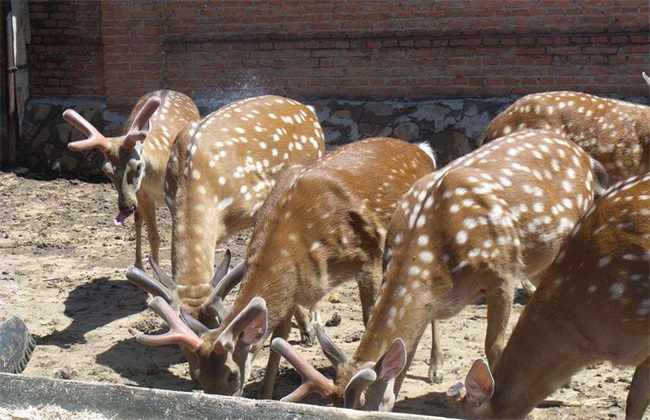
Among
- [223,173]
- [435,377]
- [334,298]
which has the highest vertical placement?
[223,173]

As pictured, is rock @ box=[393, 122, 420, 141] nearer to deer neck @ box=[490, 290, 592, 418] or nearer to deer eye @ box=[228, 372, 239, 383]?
deer eye @ box=[228, 372, 239, 383]

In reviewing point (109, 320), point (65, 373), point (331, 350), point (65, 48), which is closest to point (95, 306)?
point (109, 320)

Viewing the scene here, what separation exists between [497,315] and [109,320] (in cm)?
341

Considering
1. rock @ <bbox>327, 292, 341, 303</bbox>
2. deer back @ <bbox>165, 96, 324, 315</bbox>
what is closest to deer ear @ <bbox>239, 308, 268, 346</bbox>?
deer back @ <bbox>165, 96, 324, 315</bbox>

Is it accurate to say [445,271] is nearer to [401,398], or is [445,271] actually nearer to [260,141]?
[401,398]

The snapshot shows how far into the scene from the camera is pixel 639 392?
4691 mm

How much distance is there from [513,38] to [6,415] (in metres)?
7.13

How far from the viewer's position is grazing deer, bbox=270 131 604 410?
15.3 ft

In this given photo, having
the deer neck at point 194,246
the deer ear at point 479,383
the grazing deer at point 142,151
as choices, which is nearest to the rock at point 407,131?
the grazing deer at point 142,151

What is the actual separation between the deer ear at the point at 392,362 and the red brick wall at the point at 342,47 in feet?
20.6

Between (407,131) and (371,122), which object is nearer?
(407,131)

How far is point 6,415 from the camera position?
4465 mm

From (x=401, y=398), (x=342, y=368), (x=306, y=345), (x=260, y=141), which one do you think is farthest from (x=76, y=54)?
(x=342, y=368)

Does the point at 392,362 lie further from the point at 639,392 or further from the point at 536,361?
the point at 639,392
